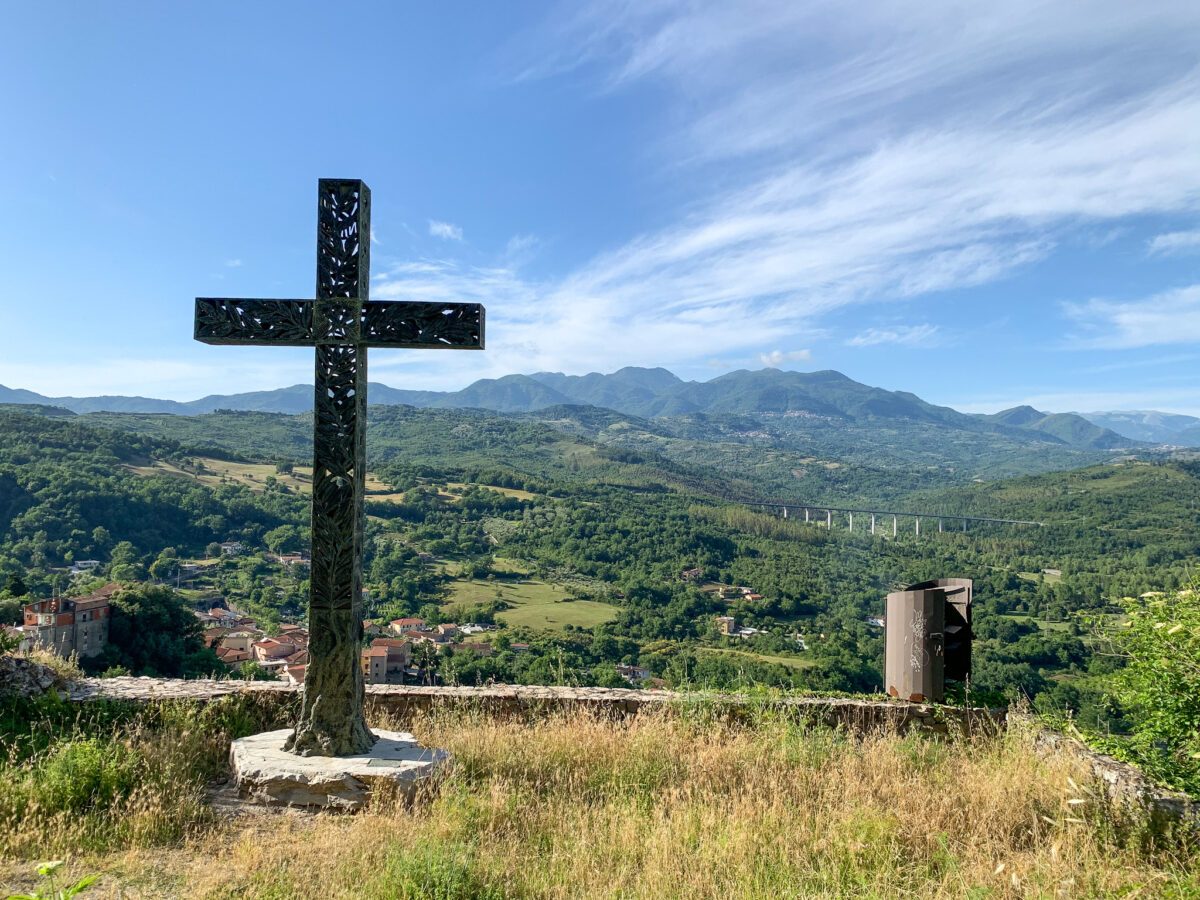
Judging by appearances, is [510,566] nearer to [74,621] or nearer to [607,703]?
[74,621]

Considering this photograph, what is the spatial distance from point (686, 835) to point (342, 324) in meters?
3.99

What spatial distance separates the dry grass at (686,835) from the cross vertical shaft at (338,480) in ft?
2.48

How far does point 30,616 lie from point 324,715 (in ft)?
31.0

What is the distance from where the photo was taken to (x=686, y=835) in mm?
3393

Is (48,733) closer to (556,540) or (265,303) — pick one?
(265,303)

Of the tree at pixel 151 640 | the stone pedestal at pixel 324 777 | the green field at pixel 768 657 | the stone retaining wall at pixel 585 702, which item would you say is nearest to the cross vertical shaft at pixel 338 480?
the stone pedestal at pixel 324 777

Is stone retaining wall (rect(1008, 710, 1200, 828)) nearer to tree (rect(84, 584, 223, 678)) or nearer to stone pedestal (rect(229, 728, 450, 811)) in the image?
stone pedestal (rect(229, 728, 450, 811))

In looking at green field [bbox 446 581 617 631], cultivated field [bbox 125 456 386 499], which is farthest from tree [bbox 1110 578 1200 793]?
cultivated field [bbox 125 456 386 499]

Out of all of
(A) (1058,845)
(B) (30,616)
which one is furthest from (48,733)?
(B) (30,616)

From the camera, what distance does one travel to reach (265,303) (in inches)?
199

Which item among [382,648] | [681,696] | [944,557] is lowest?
[944,557]

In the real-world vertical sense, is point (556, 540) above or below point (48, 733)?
below

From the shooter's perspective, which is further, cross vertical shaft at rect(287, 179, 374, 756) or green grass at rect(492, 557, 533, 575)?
green grass at rect(492, 557, 533, 575)

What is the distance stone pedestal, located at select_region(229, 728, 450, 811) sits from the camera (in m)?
4.07
